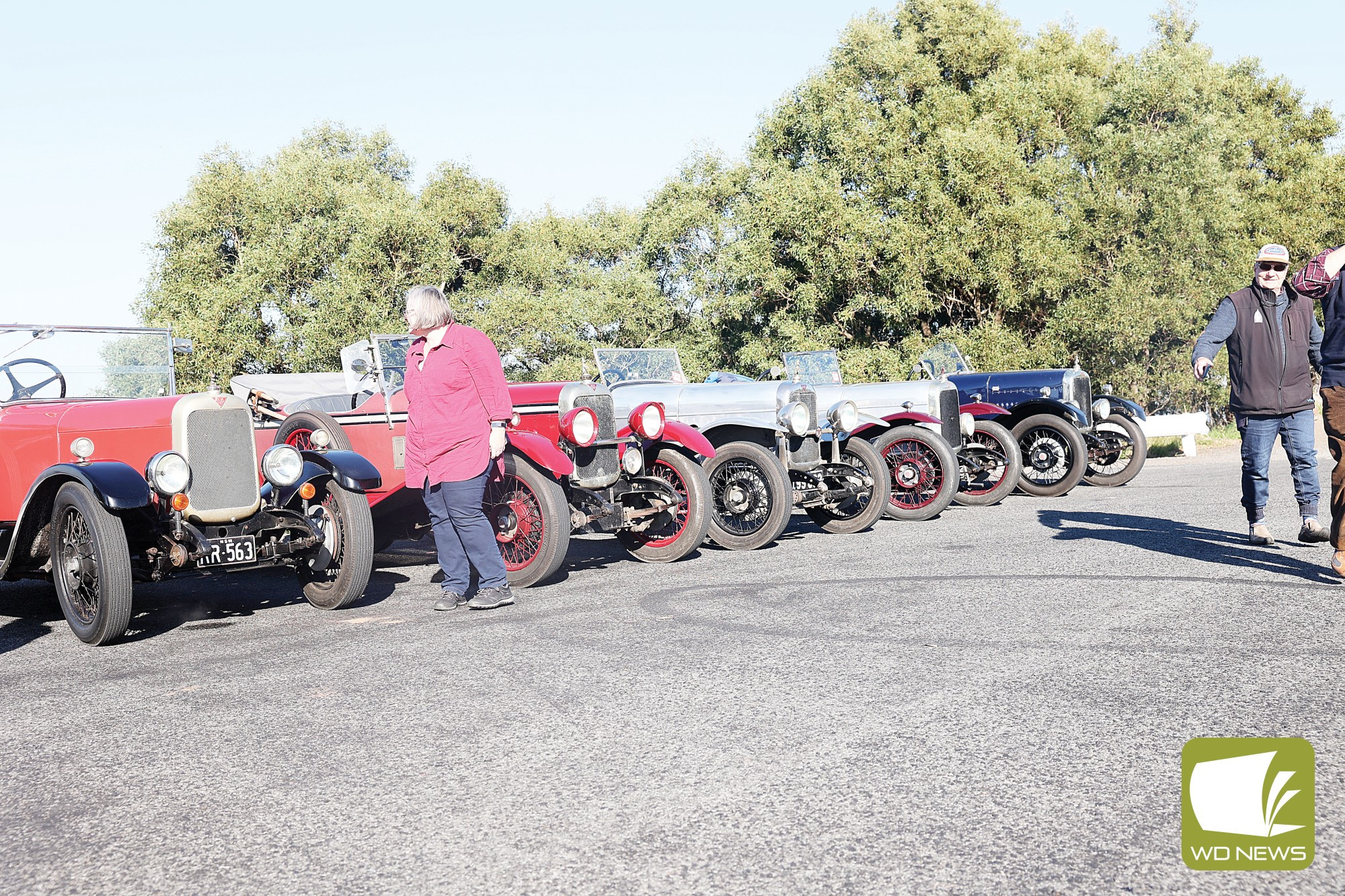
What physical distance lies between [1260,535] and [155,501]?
658 centimetres

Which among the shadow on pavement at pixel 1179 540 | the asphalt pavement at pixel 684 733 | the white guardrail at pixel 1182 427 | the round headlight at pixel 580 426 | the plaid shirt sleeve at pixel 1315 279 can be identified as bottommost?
the shadow on pavement at pixel 1179 540

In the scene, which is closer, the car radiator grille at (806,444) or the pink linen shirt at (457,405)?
the pink linen shirt at (457,405)

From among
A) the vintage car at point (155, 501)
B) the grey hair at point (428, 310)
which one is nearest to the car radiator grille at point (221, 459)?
the vintage car at point (155, 501)

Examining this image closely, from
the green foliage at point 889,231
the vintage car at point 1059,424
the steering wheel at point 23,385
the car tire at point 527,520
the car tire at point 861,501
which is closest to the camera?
the car tire at point 527,520

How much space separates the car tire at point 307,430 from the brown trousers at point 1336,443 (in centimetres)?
602

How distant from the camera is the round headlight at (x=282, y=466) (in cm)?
639

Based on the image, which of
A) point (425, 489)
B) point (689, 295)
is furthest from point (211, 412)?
point (689, 295)

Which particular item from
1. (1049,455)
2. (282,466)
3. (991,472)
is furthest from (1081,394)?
(282,466)

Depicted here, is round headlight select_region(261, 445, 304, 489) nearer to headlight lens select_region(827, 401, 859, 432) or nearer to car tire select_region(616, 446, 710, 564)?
car tire select_region(616, 446, 710, 564)

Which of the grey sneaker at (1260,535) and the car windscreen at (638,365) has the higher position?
the car windscreen at (638,365)

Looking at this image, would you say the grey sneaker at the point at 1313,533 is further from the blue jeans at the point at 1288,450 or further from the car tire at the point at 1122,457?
the car tire at the point at 1122,457

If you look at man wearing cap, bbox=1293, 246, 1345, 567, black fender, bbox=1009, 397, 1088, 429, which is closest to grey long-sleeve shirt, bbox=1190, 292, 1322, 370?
man wearing cap, bbox=1293, 246, 1345, 567

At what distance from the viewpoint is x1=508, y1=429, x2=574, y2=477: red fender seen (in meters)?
7.14

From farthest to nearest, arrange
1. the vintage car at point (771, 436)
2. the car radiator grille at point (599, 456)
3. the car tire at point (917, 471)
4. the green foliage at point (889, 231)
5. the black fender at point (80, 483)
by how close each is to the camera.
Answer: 1. the green foliage at point (889, 231)
2. the car tire at point (917, 471)
3. the vintage car at point (771, 436)
4. the car radiator grille at point (599, 456)
5. the black fender at point (80, 483)
